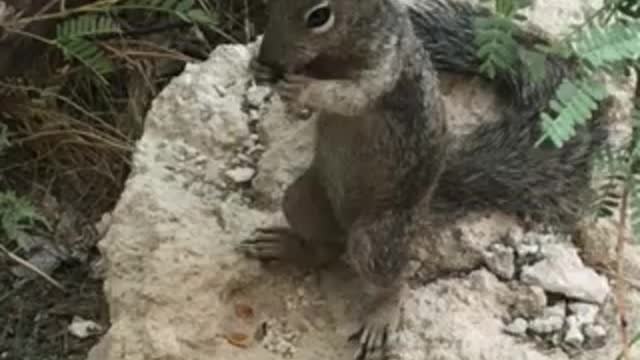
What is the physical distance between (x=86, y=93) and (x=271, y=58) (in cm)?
147

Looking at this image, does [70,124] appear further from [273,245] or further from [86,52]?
[273,245]

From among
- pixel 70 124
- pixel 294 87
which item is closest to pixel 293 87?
pixel 294 87

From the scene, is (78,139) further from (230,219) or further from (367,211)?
(367,211)

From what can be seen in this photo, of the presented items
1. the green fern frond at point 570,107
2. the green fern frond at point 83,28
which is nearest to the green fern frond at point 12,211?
the green fern frond at point 83,28

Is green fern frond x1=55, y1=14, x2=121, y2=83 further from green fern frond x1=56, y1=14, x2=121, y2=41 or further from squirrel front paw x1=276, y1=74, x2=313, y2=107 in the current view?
squirrel front paw x1=276, y1=74, x2=313, y2=107

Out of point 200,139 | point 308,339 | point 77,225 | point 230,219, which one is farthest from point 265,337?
point 77,225

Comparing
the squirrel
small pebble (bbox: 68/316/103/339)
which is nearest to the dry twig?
small pebble (bbox: 68/316/103/339)

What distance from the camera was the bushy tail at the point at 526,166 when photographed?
2756 mm

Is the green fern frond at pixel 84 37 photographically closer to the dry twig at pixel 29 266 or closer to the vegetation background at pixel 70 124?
the vegetation background at pixel 70 124

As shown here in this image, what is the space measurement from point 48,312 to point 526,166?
4.08 feet

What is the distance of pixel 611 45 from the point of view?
212 cm

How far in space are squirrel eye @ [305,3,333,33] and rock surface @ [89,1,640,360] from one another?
1.84 ft

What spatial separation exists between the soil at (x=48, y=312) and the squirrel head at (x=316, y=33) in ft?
3.74

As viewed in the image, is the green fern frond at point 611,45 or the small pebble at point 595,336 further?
the small pebble at point 595,336
